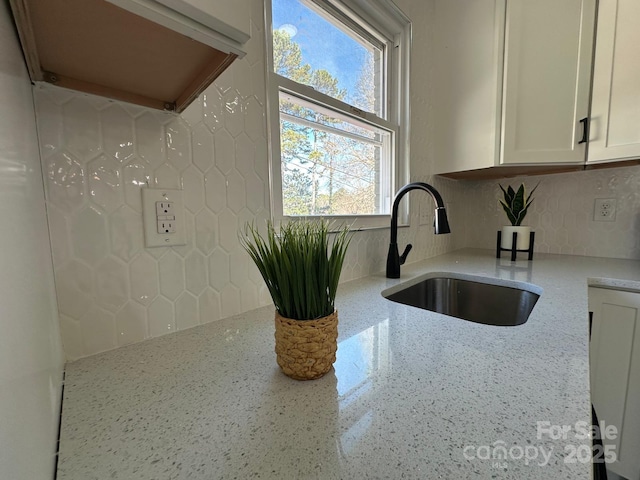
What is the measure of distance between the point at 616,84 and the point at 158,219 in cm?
188

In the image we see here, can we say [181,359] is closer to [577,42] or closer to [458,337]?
[458,337]

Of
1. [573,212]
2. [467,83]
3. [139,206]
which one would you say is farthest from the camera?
[573,212]

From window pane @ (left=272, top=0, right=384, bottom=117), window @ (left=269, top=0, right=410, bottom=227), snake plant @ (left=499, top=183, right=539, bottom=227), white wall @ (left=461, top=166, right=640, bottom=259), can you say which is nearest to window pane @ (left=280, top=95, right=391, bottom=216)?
window @ (left=269, top=0, right=410, bottom=227)

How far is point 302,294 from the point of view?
0.41m

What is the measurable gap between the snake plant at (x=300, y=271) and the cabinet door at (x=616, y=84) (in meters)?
1.56

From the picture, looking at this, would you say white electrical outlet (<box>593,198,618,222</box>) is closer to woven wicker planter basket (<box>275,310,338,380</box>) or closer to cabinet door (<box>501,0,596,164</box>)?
cabinet door (<box>501,0,596,164</box>)

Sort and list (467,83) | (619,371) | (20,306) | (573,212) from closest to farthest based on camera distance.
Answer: (20,306)
(619,371)
(467,83)
(573,212)

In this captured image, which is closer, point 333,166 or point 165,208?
point 165,208

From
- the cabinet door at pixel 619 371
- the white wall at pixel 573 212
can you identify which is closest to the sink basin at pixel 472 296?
the cabinet door at pixel 619 371

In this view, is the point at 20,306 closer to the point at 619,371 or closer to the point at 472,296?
the point at 472,296

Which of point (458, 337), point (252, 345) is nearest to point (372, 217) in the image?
point (458, 337)

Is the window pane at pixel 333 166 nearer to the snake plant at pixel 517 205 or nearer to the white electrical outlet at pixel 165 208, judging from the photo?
the white electrical outlet at pixel 165 208

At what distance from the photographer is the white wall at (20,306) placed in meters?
0.19

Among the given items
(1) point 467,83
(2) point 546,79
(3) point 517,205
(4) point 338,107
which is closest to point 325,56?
(4) point 338,107
